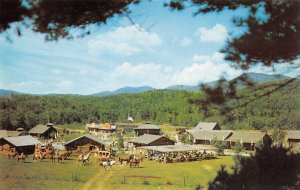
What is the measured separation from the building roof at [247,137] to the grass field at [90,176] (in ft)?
51.1

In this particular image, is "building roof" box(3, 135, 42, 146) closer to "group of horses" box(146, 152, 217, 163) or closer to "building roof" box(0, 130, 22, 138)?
"building roof" box(0, 130, 22, 138)

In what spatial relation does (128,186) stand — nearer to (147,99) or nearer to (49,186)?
(49,186)

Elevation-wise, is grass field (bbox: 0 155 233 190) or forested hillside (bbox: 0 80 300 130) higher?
forested hillside (bbox: 0 80 300 130)

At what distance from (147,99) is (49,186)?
91151 mm

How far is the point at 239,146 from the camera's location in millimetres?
43562

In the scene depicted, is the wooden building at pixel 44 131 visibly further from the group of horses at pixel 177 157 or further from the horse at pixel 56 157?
the group of horses at pixel 177 157

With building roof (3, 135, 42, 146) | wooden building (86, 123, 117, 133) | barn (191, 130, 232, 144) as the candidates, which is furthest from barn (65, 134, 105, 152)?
barn (191, 130, 232, 144)

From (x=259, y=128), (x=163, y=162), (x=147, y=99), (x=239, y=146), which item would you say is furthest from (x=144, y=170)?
(x=147, y=99)

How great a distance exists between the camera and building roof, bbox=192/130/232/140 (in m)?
55.1

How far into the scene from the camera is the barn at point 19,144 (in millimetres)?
37062

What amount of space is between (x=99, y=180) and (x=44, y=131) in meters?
26.7

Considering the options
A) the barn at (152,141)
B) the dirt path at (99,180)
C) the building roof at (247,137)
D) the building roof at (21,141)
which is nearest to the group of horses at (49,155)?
the building roof at (21,141)

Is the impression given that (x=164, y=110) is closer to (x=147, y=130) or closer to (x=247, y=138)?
(x=147, y=130)

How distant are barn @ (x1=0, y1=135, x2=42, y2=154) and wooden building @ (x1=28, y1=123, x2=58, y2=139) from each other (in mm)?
5677
